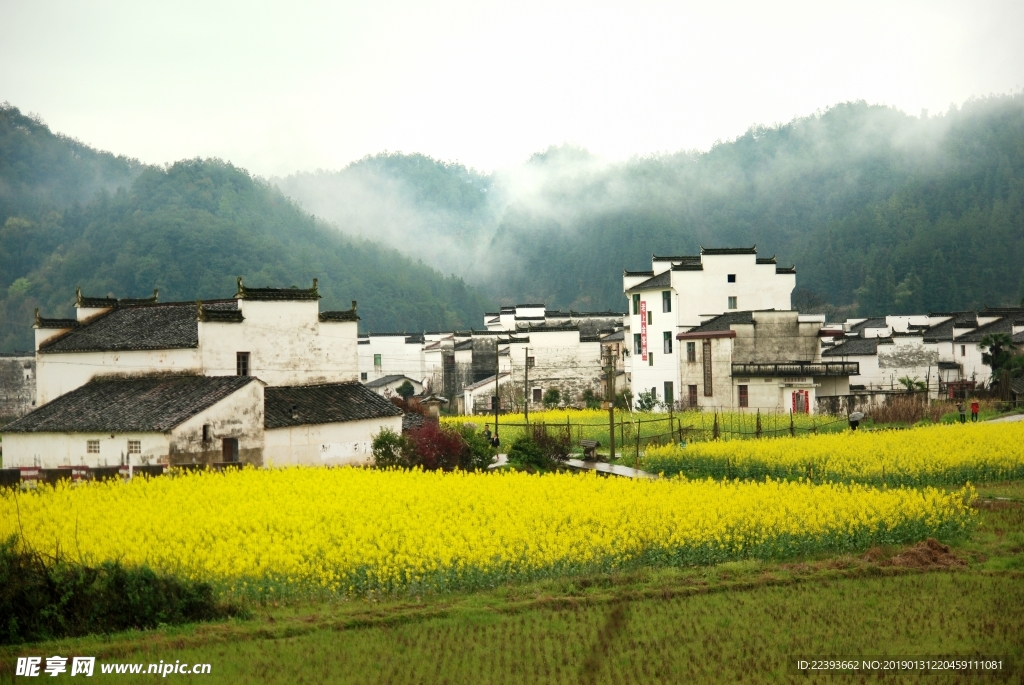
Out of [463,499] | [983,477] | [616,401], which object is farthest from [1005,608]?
[616,401]

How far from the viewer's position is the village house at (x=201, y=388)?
34.5 meters

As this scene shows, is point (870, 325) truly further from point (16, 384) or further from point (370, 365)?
point (16, 384)

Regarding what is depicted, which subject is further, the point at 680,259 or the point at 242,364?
the point at 680,259

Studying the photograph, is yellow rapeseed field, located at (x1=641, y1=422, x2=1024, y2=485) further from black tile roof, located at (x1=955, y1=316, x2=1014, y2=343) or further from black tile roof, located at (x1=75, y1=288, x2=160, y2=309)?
black tile roof, located at (x1=955, y1=316, x2=1014, y2=343)

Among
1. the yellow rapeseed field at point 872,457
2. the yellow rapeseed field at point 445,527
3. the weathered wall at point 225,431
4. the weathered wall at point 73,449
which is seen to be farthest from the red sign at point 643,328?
the yellow rapeseed field at point 445,527

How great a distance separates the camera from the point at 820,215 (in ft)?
520

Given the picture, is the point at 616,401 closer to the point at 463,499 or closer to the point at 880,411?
the point at 880,411

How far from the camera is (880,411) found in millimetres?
48188

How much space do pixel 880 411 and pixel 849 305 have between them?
8410 centimetres

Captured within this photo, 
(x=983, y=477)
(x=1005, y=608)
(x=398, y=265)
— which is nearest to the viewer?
(x=1005, y=608)

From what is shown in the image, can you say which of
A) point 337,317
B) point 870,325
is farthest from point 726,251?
point 870,325

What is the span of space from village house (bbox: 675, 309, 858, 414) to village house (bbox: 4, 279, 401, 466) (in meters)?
20.5

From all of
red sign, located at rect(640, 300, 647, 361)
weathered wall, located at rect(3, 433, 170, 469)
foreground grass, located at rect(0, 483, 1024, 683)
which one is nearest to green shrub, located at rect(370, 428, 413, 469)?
weathered wall, located at rect(3, 433, 170, 469)

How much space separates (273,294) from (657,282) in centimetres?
2777
